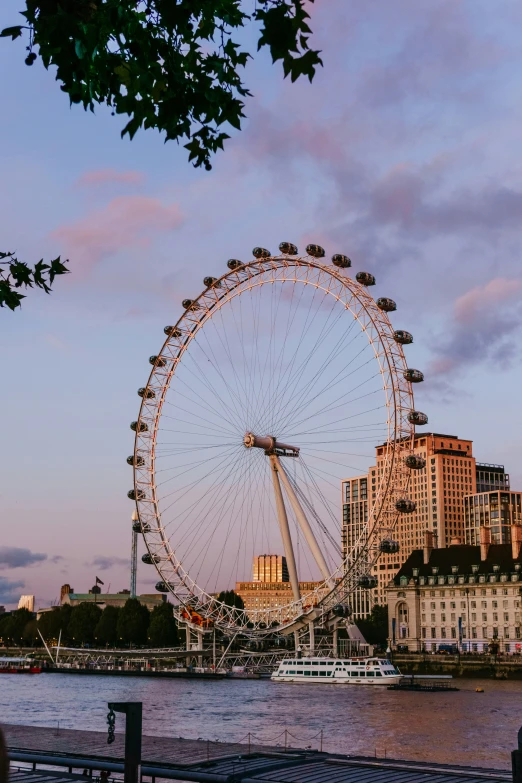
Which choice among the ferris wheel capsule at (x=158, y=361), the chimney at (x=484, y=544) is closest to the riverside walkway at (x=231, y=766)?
the ferris wheel capsule at (x=158, y=361)

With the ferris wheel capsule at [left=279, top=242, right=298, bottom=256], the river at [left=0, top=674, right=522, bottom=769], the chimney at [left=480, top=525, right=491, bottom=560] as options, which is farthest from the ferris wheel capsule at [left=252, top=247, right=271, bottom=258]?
the chimney at [left=480, top=525, right=491, bottom=560]

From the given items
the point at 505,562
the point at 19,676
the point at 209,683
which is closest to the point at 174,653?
the point at 209,683

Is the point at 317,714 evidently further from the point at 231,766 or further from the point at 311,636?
the point at 231,766

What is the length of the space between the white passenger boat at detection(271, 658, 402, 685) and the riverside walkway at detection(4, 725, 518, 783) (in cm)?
6843

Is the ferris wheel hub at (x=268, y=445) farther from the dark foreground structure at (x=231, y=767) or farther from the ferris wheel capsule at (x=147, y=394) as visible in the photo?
the dark foreground structure at (x=231, y=767)

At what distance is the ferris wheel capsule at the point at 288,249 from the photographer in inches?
3393

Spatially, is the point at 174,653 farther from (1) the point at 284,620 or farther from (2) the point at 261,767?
(2) the point at 261,767

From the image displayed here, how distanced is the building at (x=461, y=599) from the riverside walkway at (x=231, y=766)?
105123 mm

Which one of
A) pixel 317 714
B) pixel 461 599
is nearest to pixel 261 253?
pixel 317 714

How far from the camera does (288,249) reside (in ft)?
283

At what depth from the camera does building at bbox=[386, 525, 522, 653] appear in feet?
443

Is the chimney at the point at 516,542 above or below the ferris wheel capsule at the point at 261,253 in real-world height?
below

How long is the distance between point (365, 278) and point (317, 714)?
114ft

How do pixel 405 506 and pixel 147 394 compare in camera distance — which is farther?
pixel 147 394
